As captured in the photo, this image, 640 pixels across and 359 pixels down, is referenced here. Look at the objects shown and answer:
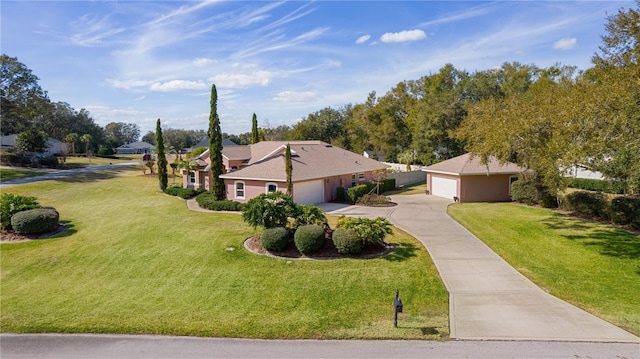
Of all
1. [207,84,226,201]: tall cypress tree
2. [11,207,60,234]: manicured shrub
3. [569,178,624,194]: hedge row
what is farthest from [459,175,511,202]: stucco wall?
[11,207,60,234]: manicured shrub

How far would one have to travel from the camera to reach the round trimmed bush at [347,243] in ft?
50.6

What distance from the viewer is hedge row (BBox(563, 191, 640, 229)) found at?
19062 millimetres

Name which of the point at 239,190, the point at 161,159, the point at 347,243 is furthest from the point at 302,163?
the point at 347,243

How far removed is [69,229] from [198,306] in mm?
15366

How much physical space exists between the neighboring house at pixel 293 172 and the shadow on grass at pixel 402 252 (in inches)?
436

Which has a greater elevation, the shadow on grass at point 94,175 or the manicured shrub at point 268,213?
the shadow on grass at point 94,175

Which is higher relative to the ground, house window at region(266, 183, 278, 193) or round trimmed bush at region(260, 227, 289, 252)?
house window at region(266, 183, 278, 193)

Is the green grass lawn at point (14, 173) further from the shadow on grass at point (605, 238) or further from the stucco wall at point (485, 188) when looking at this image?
the shadow on grass at point (605, 238)

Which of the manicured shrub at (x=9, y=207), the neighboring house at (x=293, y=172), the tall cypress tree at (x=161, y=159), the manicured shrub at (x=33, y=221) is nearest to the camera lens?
the manicured shrub at (x=33, y=221)

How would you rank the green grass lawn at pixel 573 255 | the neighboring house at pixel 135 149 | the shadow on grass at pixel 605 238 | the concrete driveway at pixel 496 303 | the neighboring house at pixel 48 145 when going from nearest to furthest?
the concrete driveway at pixel 496 303
the green grass lawn at pixel 573 255
the shadow on grass at pixel 605 238
the neighboring house at pixel 48 145
the neighboring house at pixel 135 149

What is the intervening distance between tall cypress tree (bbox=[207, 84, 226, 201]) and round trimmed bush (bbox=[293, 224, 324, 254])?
13.8 m

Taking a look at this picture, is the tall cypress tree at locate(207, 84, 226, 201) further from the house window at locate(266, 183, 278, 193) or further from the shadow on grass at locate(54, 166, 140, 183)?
the shadow on grass at locate(54, 166, 140, 183)

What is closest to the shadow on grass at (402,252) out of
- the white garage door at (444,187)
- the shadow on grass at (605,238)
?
the shadow on grass at (605,238)

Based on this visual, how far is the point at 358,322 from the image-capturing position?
34.6 ft
